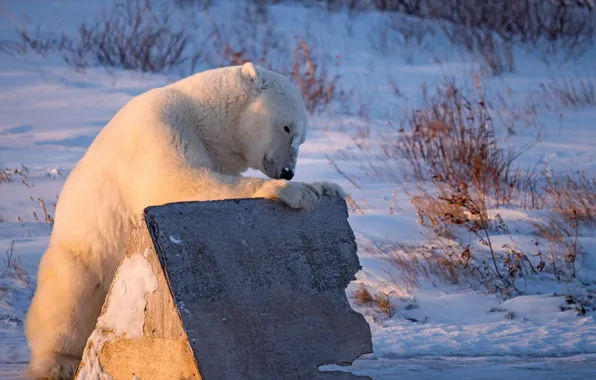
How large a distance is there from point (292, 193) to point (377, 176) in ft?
15.6

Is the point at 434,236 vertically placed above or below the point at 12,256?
above

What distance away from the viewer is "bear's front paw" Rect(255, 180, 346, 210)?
3.01m

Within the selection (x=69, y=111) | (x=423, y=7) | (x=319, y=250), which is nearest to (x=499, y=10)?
(x=423, y=7)

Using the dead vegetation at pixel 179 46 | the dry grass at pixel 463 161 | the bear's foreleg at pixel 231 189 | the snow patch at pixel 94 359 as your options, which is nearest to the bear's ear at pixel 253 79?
the bear's foreleg at pixel 231 189

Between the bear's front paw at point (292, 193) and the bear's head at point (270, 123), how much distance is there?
378mm

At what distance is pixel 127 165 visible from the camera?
3354 millimetres

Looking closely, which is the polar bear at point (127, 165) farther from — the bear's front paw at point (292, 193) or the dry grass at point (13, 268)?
the dry grass at point (13, 268)

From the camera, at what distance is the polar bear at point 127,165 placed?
3371mm

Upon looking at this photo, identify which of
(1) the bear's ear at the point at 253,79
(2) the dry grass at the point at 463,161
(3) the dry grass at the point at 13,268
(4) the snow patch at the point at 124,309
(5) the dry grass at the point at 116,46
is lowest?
(5) the dry grass at the point at 116,46

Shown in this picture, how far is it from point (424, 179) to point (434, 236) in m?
1.67

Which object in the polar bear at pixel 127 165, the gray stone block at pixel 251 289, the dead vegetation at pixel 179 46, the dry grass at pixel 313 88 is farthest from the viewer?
the dead vegetation at pixel 179 46

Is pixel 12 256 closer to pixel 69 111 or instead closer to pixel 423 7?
pixel 69 111

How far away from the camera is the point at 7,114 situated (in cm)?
1038

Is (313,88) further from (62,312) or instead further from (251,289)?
(251,289)
